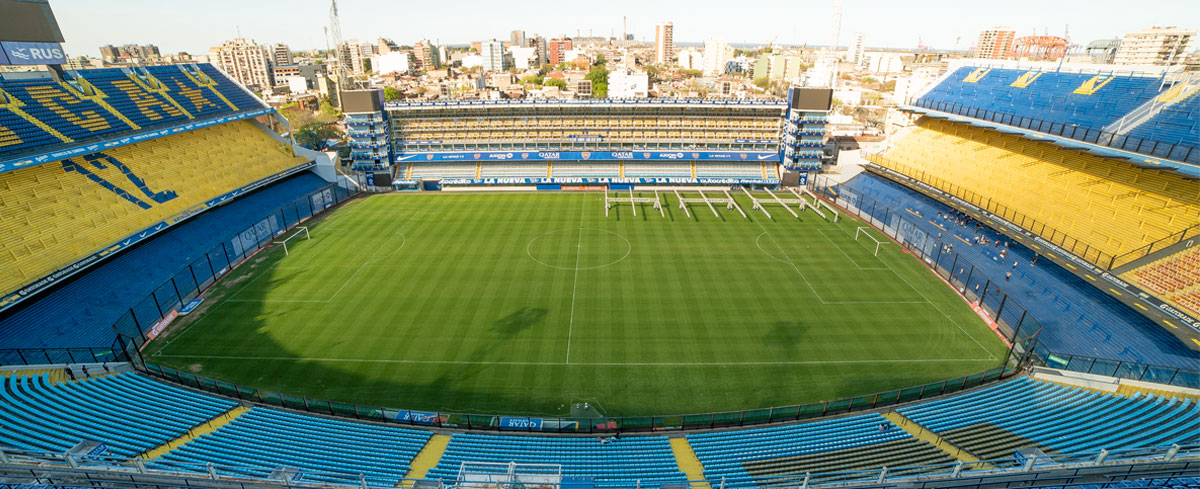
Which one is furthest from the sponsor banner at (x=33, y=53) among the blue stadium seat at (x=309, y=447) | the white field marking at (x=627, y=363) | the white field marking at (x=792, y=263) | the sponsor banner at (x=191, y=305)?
the white field marking at (x=792, y=263)

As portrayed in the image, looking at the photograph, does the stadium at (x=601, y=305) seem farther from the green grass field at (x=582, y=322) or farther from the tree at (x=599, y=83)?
the tree at (x=599, y=83)

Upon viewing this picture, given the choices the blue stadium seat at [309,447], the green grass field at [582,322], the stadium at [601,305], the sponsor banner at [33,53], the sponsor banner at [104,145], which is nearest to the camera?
the blue stadium seat at [309,447]

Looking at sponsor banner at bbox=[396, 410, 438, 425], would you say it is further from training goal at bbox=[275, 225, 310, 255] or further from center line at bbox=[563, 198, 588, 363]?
training goal at bbox=[275, 225, 310, 255]

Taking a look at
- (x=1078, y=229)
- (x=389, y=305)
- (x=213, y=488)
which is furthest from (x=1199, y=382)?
(x=389, y=305)

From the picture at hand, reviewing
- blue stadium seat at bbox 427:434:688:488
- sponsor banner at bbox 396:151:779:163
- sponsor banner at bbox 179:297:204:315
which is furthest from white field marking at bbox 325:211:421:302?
blue stadium seat at bbox 427:434:688:488

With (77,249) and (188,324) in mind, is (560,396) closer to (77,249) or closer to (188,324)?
(188,324)

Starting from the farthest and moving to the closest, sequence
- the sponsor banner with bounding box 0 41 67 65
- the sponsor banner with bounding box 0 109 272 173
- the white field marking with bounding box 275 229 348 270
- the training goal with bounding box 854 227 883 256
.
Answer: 1. the training goal with bounding box 854 227 883 256
2. the sponsor banner with bounding box 0 41 67 65
3. the white field marking with bounding box 275 229 348 270
4. the sponsor banner with bounding box 0 109 272 173

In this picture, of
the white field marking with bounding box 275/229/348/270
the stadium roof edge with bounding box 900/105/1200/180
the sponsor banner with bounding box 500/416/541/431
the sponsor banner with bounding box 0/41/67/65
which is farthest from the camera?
the sponsor banner with bounding box 0/41/67/65
